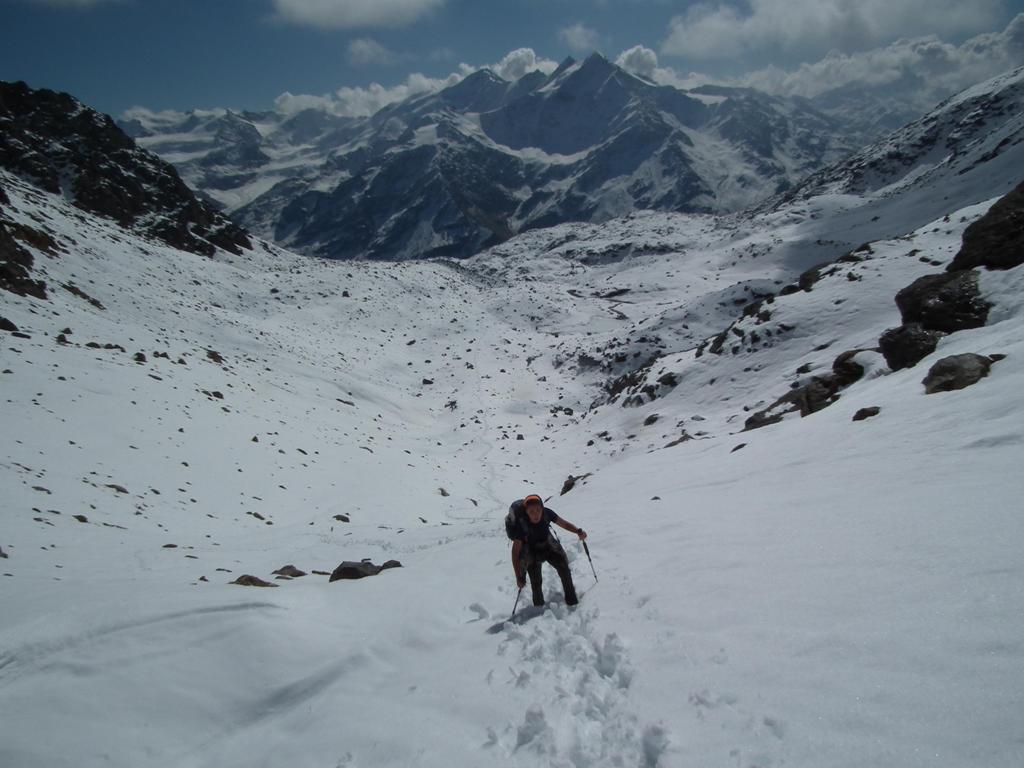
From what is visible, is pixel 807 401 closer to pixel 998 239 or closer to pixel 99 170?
pixel 998 239

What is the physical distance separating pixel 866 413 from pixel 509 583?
34.8ft

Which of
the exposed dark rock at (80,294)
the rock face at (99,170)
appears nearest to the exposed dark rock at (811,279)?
the exposed dark rock at (80,294)

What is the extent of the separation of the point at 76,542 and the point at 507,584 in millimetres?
10642

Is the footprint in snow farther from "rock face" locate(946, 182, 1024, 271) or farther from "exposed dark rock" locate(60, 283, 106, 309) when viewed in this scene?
"exposed dark rock" locate(60, 283, 106, 309)

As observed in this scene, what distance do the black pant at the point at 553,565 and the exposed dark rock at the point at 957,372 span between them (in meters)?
10.7

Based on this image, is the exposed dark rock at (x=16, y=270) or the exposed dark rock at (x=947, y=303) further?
the exposed dark rock at (x=16, y=270)

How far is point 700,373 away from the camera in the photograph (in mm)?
32781

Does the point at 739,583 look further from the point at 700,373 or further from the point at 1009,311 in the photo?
the point at 700,373

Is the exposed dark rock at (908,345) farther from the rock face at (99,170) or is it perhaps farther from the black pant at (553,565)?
the rock face at (99,170)

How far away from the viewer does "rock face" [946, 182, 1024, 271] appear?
1711cm

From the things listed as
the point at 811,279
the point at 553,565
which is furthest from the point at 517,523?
the point at 811,279

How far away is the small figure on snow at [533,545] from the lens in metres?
7.79

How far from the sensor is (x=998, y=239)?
1777 cm

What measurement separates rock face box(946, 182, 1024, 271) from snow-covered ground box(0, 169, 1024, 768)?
8.18 ft
